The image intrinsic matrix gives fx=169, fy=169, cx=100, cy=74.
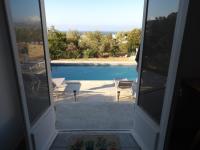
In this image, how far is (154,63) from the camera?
194cm

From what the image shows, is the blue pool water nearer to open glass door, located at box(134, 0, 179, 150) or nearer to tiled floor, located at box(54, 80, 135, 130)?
tiled floor, located at box(54, 80, 135, 130)

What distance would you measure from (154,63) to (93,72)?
26.0ft

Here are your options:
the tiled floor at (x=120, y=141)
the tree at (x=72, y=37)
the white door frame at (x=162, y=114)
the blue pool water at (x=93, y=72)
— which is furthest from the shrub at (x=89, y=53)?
the white door frame at (x=162, y=114)

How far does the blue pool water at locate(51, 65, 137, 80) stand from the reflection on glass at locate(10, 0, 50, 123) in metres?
7.28

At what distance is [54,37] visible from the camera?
11359 mm

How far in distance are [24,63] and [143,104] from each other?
1.53 m

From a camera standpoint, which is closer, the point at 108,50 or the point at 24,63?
the point at 24,63

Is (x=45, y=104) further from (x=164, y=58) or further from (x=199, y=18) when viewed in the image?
A: (x=199, y=18)

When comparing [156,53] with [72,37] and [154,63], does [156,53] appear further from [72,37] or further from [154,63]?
[72,37]

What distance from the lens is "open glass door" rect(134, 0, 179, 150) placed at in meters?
1.66

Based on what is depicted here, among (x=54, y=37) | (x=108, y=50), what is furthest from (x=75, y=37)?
(x=108, y=50)

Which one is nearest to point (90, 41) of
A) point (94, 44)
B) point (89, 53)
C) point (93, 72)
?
point (94, 44)

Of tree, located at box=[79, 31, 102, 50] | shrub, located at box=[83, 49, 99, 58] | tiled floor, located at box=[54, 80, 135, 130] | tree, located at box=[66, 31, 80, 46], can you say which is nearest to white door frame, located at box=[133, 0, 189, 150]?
tiled floor, located at box=[54, 80, 135, 130]

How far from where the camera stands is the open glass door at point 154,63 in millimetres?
1663
